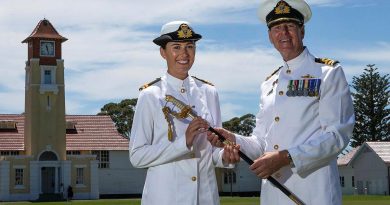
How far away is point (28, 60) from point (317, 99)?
60.0 m

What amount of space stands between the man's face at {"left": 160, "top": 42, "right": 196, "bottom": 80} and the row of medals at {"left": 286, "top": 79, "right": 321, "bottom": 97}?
0.80 metres

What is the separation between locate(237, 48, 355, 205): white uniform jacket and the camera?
4.64 m

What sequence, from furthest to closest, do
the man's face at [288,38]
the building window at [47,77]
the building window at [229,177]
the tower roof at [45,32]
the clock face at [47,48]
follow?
the building window at [229,177] → the tower roof at [45,32] → the clock face at [47,48] → the building window at [47,77] → the man's face at [288,38]

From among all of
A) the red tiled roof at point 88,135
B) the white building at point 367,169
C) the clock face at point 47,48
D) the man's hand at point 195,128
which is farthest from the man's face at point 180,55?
the red tiled roof at point 88,135

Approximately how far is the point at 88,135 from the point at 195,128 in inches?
2496

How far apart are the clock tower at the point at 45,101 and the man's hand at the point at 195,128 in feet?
188

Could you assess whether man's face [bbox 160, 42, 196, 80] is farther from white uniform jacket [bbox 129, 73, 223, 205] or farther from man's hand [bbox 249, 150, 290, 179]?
man's hand [bbox 249, 150, 290, 179]

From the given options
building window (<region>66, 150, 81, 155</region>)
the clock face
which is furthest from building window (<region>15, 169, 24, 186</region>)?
the clock face

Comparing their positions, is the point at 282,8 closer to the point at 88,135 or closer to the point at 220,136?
the point at 220,136

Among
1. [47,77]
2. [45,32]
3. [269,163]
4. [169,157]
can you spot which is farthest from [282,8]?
[45,32]

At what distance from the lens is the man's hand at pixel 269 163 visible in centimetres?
455

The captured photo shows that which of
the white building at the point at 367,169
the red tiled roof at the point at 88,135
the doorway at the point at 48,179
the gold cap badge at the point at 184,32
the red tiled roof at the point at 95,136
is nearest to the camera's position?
the gold cap badge at the point at 184,32

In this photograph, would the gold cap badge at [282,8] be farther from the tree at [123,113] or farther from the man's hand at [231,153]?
the tree at [123,113]

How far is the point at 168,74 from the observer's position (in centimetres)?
568
